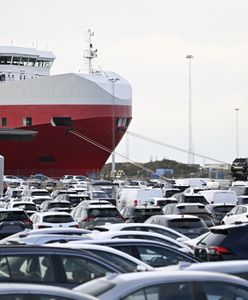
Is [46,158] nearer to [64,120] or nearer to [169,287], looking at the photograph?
[64,120]

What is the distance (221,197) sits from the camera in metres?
35.9

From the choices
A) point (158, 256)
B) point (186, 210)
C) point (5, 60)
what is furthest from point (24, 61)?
point (158, 256)

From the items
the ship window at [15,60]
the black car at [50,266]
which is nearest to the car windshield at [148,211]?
the black car at [50,266]

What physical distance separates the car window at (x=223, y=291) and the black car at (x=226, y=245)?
6323 mm

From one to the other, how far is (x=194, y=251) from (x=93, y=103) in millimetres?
52188

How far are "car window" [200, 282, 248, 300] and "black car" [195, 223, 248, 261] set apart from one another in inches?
249

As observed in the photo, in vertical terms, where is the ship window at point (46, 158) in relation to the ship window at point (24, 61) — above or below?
below

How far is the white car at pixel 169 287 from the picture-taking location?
657cm

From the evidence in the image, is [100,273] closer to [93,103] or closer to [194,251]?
[194,251]

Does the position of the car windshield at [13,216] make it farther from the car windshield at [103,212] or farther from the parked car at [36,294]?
the parked car at [36,294]

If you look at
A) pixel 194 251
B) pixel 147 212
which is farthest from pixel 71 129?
pixel 194 251

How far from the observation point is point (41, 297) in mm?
6148

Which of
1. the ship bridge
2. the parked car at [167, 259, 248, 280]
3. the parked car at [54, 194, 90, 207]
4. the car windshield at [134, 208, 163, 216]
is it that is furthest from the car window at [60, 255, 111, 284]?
the ship bridge

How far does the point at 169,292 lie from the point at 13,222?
16.6 meters
